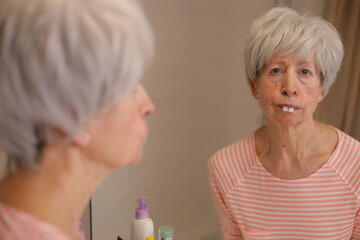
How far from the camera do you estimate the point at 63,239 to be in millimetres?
655

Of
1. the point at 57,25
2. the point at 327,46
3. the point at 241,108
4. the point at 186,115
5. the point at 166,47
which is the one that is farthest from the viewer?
the point at 241,108

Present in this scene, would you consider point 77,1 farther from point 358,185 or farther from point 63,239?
point 358,185

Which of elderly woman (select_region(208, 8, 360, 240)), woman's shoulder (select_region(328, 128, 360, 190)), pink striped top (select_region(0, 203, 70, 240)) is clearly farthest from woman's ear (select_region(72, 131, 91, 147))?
woman's shoulder (select_region(328, 128, 360, 190))

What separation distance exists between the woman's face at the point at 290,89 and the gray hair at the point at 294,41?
2 cm

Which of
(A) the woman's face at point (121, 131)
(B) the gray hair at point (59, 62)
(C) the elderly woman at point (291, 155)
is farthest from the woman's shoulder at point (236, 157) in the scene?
(B) the gray hair at point (59, 62)

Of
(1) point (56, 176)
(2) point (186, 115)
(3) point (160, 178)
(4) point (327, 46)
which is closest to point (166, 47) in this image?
(2) point (186, 115)

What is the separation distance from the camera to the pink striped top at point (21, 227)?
0.64 metres

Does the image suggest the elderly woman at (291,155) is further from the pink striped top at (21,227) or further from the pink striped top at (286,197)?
the pink striped top at (21,227)

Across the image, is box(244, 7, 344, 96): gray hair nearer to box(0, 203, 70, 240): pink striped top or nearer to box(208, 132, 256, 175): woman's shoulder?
box(208, 132, 256, 175): woman's shoulder

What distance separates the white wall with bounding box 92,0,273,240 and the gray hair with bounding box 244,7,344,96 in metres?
0.69

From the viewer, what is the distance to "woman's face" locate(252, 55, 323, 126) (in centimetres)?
123

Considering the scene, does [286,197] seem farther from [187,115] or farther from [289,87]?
[187,115]

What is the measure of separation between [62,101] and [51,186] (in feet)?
0.46

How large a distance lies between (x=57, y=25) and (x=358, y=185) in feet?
3.34
